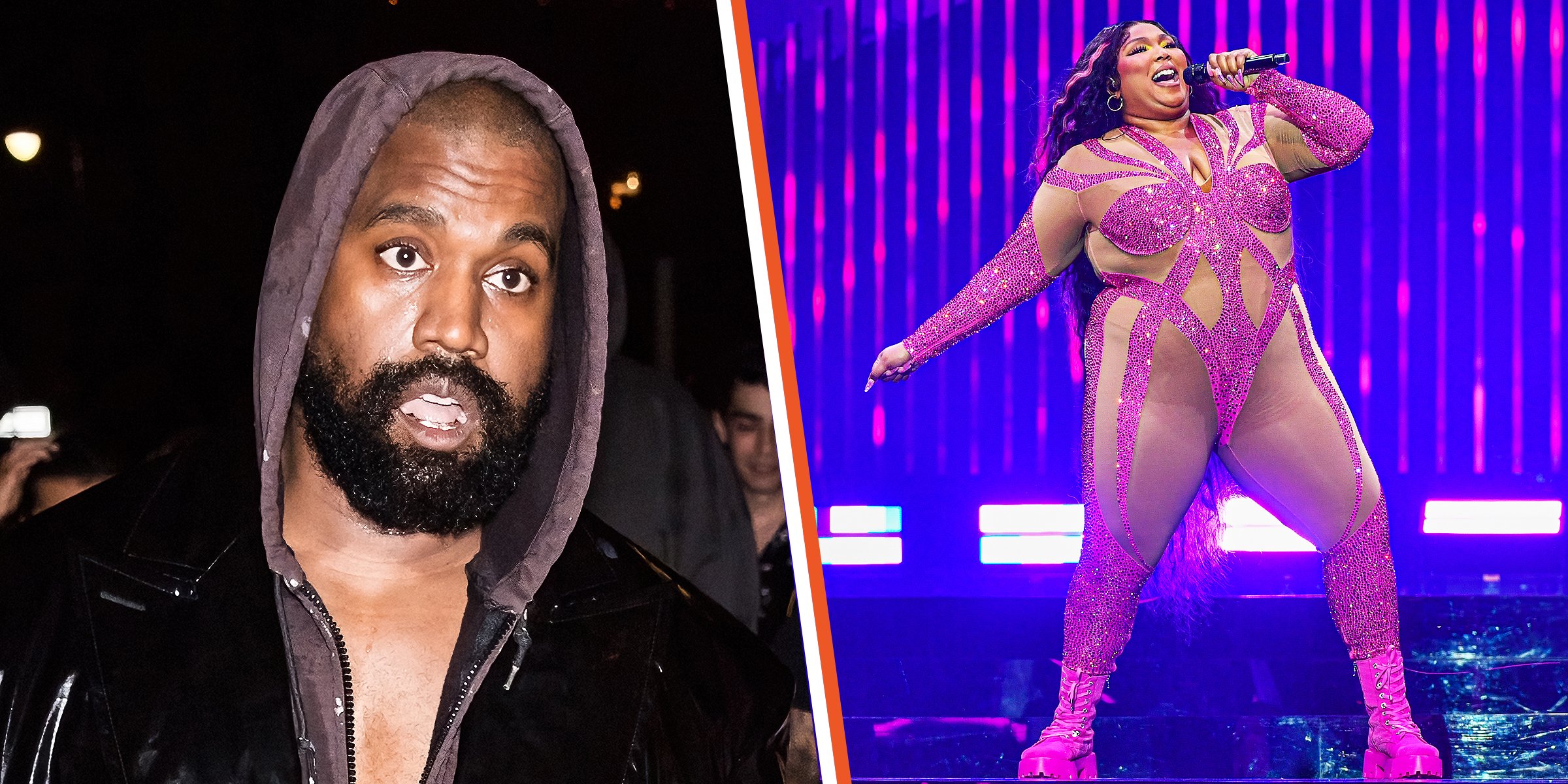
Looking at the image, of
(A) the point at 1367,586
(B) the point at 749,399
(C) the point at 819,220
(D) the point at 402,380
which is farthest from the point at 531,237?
(A) the point at 1367,586

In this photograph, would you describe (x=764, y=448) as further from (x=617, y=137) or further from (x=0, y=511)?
(x=0, y=511)

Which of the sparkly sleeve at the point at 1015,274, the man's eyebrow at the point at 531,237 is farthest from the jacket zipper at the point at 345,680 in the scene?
the sparkly sleeve at the point at 1015,274

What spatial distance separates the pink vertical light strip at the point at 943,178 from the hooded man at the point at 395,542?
78 cm

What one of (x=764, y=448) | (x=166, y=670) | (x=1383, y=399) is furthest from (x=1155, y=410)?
(x=166, y=670)

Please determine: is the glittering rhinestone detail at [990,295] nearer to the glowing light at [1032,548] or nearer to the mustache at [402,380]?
the glowing light at [1032,548]

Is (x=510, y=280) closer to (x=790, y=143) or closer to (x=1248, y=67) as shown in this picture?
(x=790, y=143)

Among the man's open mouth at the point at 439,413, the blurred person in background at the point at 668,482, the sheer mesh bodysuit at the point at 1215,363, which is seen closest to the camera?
the man's open mouth at the point at 439,413

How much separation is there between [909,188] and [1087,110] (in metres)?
0.33

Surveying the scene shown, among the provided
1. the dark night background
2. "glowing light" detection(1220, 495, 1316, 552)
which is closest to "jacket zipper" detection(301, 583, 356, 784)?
the dark night background

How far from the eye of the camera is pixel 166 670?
114 cm

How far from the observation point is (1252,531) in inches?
74.9

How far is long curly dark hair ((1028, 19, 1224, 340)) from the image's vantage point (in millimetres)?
1917

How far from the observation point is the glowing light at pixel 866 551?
6.65 feet

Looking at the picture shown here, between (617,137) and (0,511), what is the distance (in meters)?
0.80
